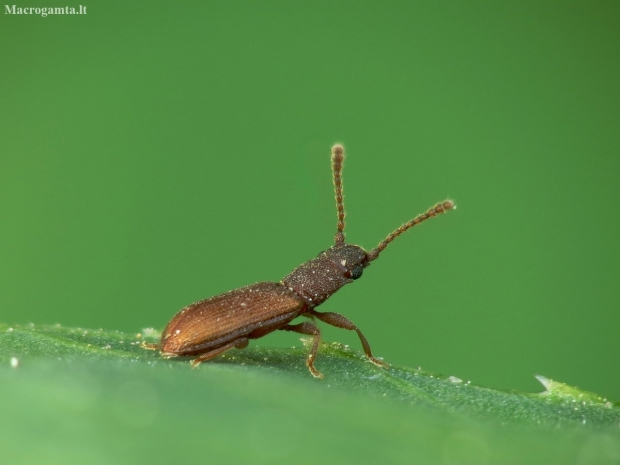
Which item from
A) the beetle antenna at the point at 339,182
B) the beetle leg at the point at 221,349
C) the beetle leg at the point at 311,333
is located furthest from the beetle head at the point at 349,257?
the beetle leg at the point at 221,349

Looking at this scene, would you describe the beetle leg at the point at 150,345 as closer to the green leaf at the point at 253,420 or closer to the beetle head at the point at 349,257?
the green leaf at the point at 253,420

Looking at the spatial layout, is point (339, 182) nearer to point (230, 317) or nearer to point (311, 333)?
point (311, 333)

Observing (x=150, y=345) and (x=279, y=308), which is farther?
(x=279, y=308)

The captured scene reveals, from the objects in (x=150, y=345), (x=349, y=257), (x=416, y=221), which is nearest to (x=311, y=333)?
(x=349, y=257)

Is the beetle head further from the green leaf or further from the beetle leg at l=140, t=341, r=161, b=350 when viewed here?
the green leaf

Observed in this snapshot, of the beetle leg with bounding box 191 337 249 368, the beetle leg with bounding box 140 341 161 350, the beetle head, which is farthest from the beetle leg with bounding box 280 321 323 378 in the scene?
the beetle leg with bounding box 140 341 161 350

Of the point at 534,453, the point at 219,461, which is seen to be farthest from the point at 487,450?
the point at 219,461

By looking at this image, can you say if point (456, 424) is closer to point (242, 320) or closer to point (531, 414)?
point (531, 414)
